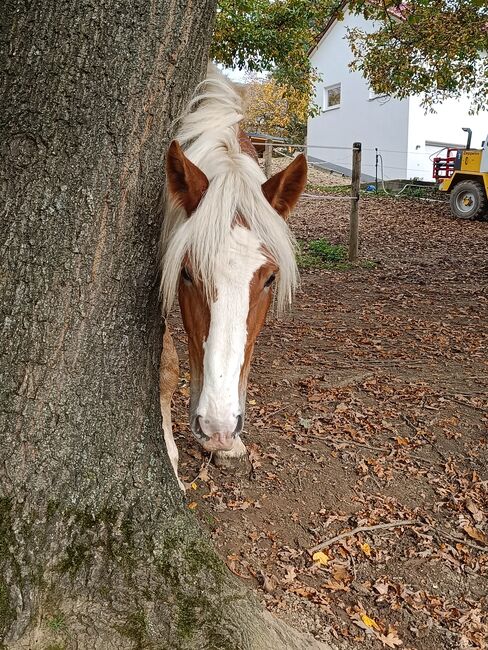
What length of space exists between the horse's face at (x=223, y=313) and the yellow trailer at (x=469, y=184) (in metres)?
12.3

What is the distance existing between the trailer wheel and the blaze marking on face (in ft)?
41.1

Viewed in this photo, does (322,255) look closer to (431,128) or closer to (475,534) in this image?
(475,534)

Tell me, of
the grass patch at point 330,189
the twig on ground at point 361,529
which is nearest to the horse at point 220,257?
the twig on ground at point 361,529

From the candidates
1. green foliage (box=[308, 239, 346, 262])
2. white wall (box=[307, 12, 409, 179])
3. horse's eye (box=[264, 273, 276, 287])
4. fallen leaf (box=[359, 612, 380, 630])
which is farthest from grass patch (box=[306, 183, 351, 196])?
fallen leaf (box=[359, 612, 380, 630])

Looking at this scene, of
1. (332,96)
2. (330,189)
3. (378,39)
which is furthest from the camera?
(332,96)

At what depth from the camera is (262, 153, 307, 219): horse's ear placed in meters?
2.31

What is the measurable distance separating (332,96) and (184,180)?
79.8 ft

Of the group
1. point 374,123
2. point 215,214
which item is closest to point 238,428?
point 215,214

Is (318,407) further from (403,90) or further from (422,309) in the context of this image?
(403,90)

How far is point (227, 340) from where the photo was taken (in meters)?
2.03

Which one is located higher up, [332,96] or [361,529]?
[332,96]

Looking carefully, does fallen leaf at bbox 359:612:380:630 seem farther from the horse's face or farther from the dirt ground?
the horse's face

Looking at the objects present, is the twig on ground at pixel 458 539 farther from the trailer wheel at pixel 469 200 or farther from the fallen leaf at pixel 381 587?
the trailer wheel at pixel 469 200

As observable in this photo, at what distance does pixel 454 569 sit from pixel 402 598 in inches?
13.0
